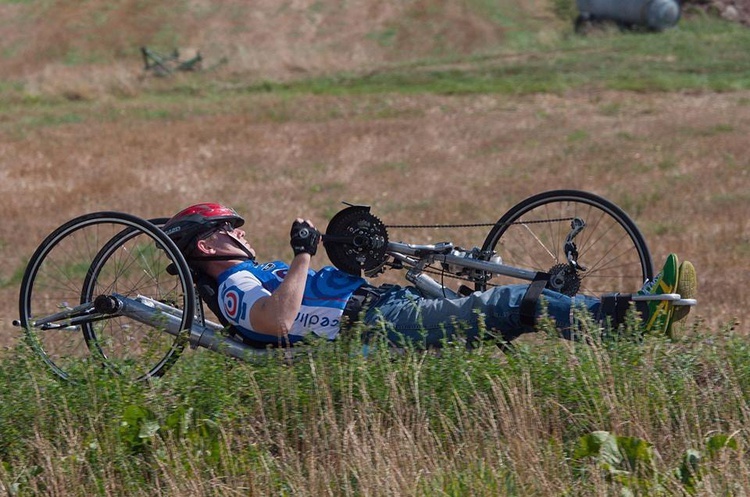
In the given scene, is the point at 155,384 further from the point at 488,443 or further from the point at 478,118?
the point at 478,118

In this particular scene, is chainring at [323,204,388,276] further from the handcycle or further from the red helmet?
the red helmet

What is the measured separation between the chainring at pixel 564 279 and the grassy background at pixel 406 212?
646mm

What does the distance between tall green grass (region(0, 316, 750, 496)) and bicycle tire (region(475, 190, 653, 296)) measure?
34.3 inches

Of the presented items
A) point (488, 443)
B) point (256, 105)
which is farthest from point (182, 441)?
point (256, 105)

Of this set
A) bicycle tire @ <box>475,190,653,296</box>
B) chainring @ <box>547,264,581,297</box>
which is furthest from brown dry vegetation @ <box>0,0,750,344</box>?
chainring @ <box>547,264,581,297</box>

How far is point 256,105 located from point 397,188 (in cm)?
881

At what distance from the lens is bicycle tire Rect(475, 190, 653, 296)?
233 inches

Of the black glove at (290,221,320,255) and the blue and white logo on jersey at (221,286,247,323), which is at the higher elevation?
the black glove at (290,221,320,255)

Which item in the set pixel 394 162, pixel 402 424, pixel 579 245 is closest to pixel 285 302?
pixel 402 424

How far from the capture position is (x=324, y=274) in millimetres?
5770

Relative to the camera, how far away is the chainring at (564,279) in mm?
5629

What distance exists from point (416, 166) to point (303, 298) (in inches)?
375

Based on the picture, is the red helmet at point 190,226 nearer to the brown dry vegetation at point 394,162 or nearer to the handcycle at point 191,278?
the handcycle at point 191,278

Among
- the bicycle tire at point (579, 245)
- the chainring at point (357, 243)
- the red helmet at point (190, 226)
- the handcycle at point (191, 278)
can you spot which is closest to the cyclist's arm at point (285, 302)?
the handcycle at point (191, 278)
